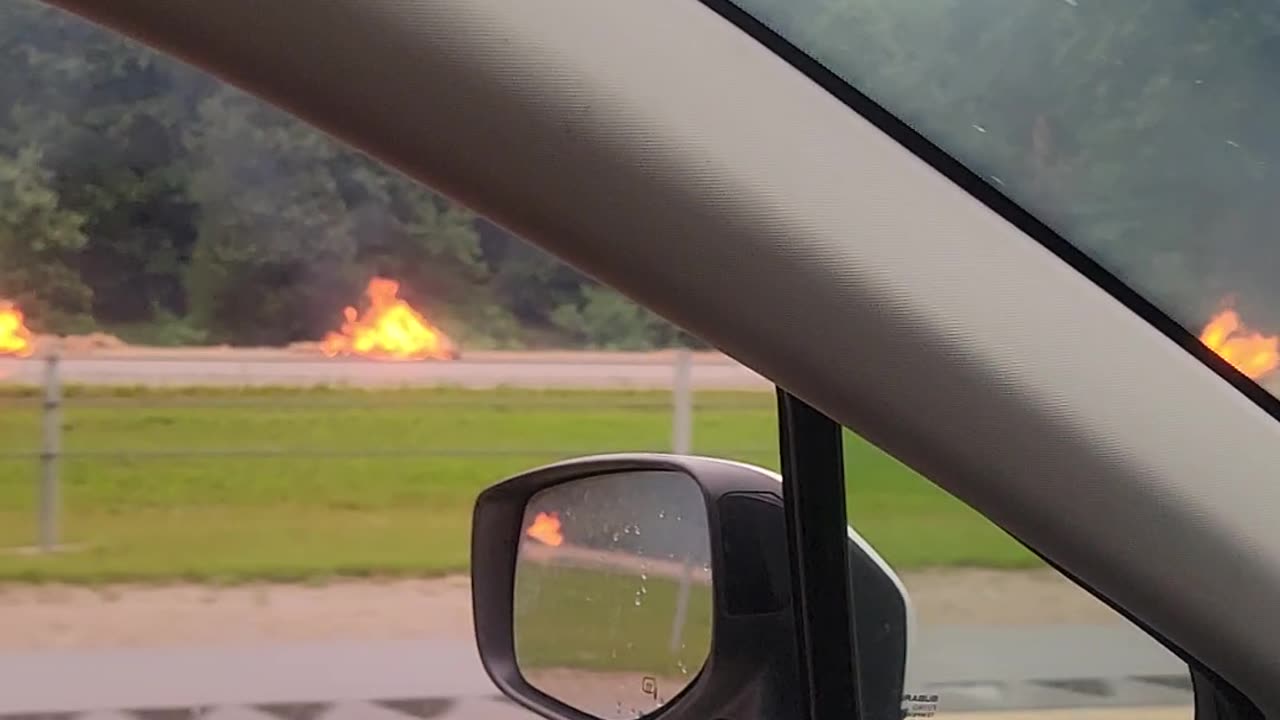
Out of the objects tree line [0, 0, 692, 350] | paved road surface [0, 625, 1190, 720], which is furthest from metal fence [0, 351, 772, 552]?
paved road surface [0, 625, 1190, 720]

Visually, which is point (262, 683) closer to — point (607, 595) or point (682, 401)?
point (682, 401)

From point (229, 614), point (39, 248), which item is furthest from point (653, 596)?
point (229, 614)

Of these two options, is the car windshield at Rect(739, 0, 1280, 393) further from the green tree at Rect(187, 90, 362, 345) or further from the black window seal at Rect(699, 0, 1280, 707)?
the green tree at Rect(187, 90, 362, 345)

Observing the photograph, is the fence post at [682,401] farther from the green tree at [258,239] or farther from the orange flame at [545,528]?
the orange flame at [545,528]

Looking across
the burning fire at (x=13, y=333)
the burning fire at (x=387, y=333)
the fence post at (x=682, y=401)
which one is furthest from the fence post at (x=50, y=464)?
the fence post at (x=682, y=401)

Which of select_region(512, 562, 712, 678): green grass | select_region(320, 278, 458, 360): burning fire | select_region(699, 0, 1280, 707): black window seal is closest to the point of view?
select_region(699, 0, 1280, 707): black window seal
